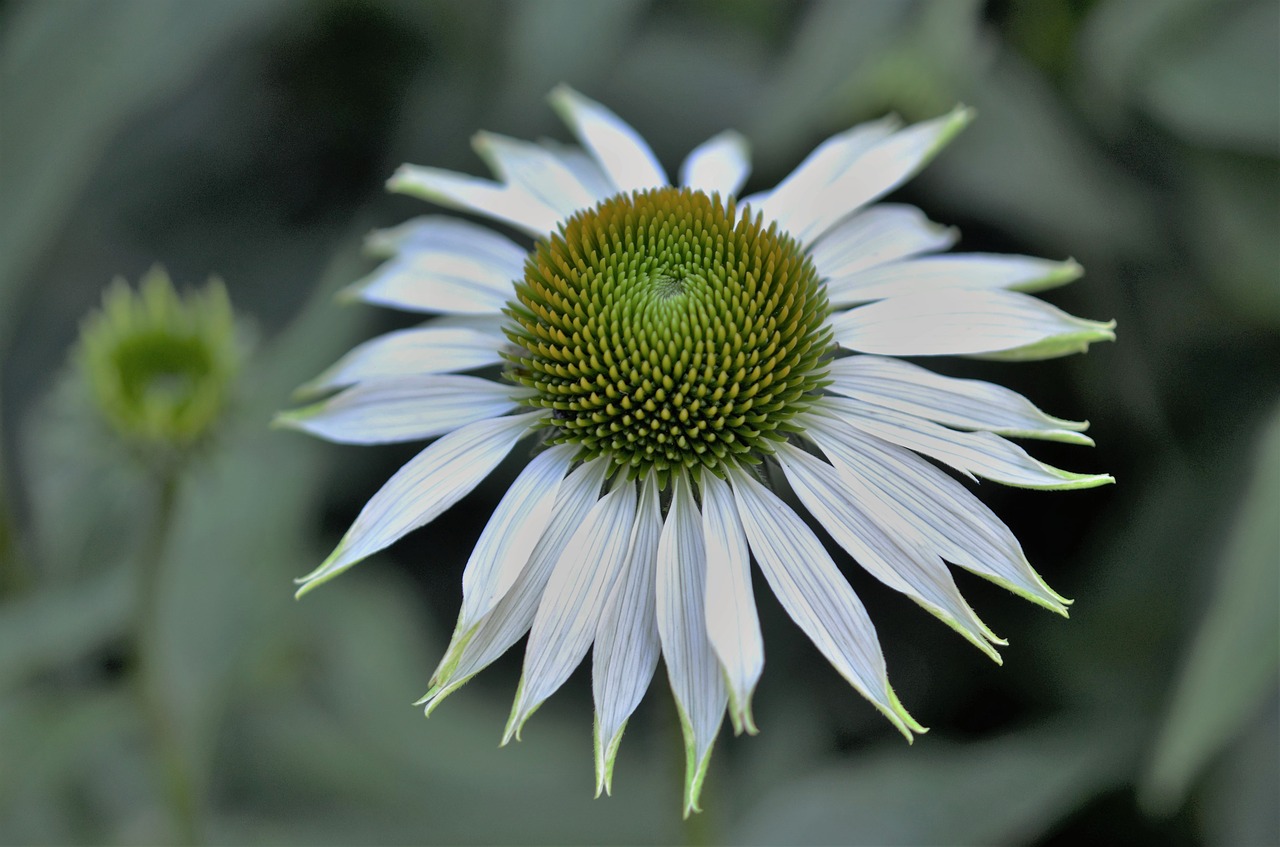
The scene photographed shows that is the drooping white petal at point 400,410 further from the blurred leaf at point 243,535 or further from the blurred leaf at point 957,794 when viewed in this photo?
the blurred leaf at point 957,794

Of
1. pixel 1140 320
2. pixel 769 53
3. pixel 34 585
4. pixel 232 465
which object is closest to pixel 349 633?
pixel 232 465

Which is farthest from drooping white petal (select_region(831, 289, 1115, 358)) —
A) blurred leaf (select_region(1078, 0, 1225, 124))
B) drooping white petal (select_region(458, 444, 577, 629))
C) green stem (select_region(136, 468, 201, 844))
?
green stem (select_region(136, 468, 201, 844))

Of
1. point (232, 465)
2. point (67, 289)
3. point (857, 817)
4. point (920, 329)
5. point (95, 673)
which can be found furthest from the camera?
point (67, 289)

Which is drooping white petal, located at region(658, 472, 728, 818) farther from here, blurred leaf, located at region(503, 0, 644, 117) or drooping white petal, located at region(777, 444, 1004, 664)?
blurred leaf, located at region(503, 0, 644, 117)

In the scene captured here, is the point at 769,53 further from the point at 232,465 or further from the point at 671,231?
the point at 232,465

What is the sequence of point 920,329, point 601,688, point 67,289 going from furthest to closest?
point 67,289 → point 920,329 → point 601,688

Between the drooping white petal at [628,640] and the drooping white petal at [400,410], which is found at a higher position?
the drooping white petal at [400,410]

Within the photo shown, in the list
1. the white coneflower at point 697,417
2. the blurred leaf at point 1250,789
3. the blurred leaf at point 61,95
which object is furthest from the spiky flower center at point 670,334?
the blurred leaf at point 61,95
